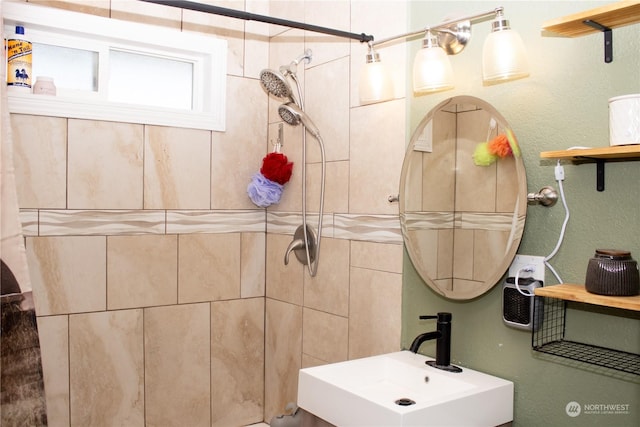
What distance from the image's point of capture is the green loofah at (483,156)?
71.1 inches

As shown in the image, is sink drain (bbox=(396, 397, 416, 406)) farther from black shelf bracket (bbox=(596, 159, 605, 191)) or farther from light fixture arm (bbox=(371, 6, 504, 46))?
light fixture arm (bbox=(371, 6, 504, 46))

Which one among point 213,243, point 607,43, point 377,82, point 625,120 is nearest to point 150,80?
point 213,243

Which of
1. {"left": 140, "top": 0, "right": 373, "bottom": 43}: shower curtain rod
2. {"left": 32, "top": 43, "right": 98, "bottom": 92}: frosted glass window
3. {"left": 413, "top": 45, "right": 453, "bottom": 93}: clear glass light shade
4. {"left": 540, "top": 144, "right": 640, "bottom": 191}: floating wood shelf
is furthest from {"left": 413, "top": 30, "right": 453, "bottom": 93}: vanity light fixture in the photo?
{"left": 32, "top": 43, "right": 98, "bottom": 92}: frosted glass window

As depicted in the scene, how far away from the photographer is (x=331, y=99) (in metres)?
2.52

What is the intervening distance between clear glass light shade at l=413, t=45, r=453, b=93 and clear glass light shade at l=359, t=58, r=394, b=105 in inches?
8.5

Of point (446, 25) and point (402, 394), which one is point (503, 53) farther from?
A: point (402, 394)

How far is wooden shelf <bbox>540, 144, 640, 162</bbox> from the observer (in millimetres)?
1344

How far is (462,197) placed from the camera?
190 cm

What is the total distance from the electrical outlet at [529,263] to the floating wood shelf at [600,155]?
284 mm

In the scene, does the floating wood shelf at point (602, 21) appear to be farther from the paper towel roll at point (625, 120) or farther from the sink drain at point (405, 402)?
the sink drain at point (405, 402)

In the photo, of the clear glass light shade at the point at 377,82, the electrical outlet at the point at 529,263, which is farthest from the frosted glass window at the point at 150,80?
the electrical outlet at the point at 529,263

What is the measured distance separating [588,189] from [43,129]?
2.04 meters

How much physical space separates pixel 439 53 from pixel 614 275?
0.88 m

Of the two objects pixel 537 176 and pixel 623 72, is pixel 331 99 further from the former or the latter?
pixel 623 72
